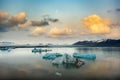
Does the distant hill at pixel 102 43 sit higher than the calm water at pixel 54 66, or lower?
higher

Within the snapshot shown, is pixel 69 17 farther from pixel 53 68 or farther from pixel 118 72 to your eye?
pixel 118 72

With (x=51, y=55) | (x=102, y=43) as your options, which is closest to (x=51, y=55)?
(x=51, y=55)

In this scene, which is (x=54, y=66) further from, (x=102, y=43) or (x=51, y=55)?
(x=102, y=43)

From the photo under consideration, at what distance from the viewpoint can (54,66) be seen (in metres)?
3.35

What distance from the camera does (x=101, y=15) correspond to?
133 inches

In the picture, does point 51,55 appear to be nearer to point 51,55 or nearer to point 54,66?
point 51,55

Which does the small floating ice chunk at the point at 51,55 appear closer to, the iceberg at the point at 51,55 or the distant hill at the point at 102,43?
the iceberg at the point at 51,55

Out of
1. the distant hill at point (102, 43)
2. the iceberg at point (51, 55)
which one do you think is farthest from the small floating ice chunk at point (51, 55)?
the distant hill at point (102, 43)

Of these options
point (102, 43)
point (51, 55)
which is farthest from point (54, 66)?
point (102, 43)

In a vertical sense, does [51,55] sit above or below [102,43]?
below

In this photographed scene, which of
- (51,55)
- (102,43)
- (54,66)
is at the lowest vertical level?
(54,66)

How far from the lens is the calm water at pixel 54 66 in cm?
333

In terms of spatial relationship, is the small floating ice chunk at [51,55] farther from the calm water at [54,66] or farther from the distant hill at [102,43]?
the distant hill at [102,43]

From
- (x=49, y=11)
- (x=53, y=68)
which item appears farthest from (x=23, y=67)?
(x=49, y=11)
